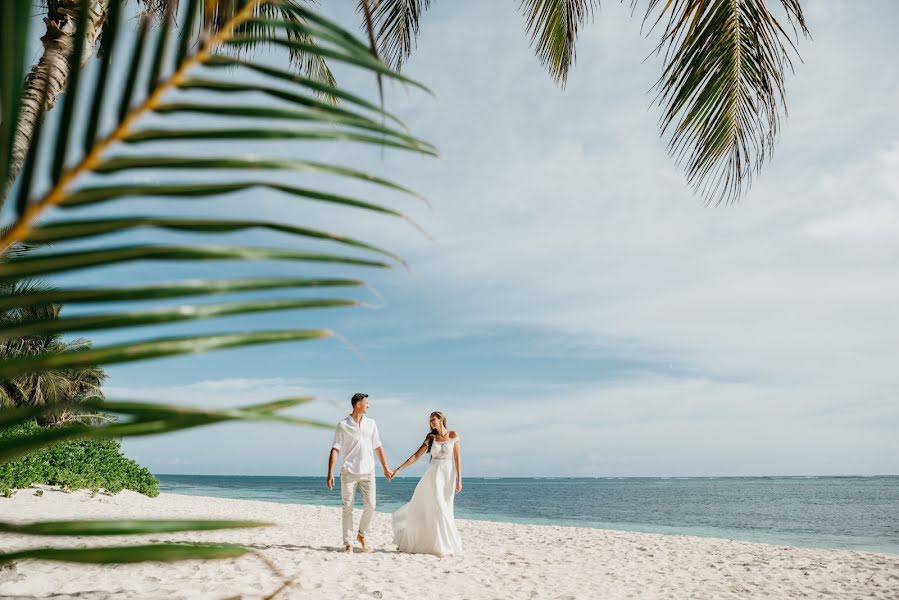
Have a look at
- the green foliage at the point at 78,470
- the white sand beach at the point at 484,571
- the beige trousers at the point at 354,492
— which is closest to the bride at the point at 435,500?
the white sand beach at the point at 484,571

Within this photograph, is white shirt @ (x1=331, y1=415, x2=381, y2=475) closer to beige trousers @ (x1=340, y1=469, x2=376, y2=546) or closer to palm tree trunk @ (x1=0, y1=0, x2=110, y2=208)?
beige trousers @ (x1=340, y1=469, x2=376, y2=546)

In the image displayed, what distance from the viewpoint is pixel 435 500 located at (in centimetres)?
809

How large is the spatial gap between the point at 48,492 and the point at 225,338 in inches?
597

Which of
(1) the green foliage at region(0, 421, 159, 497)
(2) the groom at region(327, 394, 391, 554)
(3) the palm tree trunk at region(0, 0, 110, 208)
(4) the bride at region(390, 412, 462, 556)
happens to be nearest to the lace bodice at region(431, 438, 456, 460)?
(4) the bride at region(390, 412, 462, 556)

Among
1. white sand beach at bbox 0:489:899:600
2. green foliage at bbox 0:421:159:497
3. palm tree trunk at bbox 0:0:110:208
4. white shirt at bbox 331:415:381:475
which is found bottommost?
white sand beach at bbox 0:489:899:600

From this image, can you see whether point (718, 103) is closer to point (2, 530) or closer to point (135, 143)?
point (135, 143)

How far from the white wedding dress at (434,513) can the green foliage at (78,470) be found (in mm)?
7170

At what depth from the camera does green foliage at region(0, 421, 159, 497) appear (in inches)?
481

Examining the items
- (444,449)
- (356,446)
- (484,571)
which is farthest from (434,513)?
(356,446)

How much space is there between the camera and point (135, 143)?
83cm

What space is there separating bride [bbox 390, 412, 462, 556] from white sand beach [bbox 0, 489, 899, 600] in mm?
284

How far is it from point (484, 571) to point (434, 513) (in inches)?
42.4

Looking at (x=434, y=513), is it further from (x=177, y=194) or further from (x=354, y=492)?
(x=177, y=194)

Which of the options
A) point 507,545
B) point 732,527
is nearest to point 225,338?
point 507,545
